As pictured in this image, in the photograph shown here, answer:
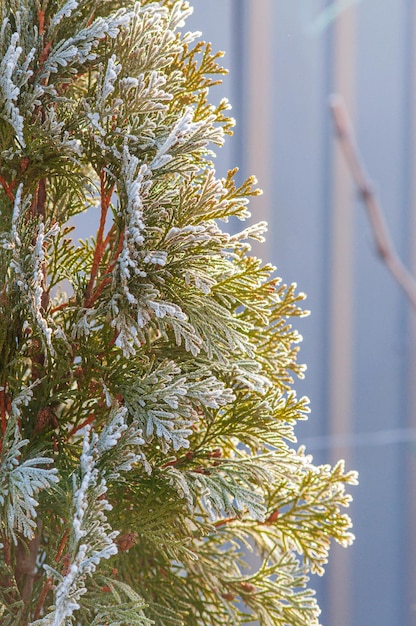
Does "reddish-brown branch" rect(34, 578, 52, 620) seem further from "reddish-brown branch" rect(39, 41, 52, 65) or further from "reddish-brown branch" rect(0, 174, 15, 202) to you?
"reddish-brown branch" rect(39, 41, 52, 65)

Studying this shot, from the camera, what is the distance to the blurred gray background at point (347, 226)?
67.4 inches

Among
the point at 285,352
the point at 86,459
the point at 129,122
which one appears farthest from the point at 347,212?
the point at 86,459

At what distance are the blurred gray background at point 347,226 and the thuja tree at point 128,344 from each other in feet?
3.07

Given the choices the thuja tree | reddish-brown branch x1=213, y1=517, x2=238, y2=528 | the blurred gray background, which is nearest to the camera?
the thuja tree

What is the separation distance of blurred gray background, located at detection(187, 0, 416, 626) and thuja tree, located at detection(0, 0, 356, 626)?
936 mm

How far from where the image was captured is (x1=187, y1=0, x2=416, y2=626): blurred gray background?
1.71 meters

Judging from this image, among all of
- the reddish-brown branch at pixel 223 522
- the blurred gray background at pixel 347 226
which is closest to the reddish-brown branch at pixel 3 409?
the reddish-brown branch at pixel 223 522

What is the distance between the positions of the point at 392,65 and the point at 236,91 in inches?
17.1

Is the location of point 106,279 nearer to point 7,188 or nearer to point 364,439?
point 7,188

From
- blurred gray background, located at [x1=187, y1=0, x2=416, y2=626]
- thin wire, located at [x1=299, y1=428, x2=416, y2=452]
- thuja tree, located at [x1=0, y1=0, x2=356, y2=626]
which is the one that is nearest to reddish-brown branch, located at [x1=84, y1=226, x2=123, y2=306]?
thuja tree, located at [x1=0, y1=0, x2=356, y2=626]

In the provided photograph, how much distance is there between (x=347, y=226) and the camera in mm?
1817

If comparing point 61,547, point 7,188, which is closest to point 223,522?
point 61,547

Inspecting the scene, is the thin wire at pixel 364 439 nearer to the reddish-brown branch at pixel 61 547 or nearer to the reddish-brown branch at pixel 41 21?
the reddish-brown branch at pixel 61 547

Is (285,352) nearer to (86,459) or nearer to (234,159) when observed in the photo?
(86,459)
